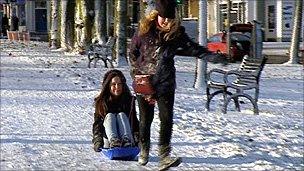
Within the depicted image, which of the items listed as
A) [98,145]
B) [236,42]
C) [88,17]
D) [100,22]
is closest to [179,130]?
[98,145]

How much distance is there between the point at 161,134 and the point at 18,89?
10.0 m

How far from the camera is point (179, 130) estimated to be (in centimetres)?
1052

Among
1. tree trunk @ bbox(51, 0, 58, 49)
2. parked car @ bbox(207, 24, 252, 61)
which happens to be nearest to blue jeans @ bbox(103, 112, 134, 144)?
parked car @ bbox(207, 24, 252, 61)

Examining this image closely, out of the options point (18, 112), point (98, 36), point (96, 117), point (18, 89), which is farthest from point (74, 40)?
point (96, 117)

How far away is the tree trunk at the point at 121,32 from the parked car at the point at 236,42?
29.7 feet

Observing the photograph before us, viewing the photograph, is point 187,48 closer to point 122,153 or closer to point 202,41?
point 122,153

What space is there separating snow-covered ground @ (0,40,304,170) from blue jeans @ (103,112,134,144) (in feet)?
0.97

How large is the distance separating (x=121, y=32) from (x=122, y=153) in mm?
15083

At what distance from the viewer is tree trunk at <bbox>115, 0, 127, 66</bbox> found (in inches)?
903

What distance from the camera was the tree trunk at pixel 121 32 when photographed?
903 inches

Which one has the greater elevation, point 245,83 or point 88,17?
point 88,17

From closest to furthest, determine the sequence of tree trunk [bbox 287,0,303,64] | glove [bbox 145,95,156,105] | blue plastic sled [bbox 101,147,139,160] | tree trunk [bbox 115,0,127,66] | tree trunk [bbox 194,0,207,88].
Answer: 1. glove [bbox 145,95,156,105]
2. blue plastic sled [bbox 101,147,139,160]
3. tree trunk [bbox 194,0,207,88]
4. tree trunk [bbox 115,0,127,66]
5. tree trunk [bbox 287,0,303,64]

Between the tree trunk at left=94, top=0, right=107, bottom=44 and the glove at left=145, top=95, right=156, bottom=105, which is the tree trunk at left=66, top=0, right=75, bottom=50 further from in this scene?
the glove at left=145, top=95, right=156, bottom=105

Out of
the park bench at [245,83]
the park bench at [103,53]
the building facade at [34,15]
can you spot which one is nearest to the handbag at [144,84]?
the park bench at [245,83]
